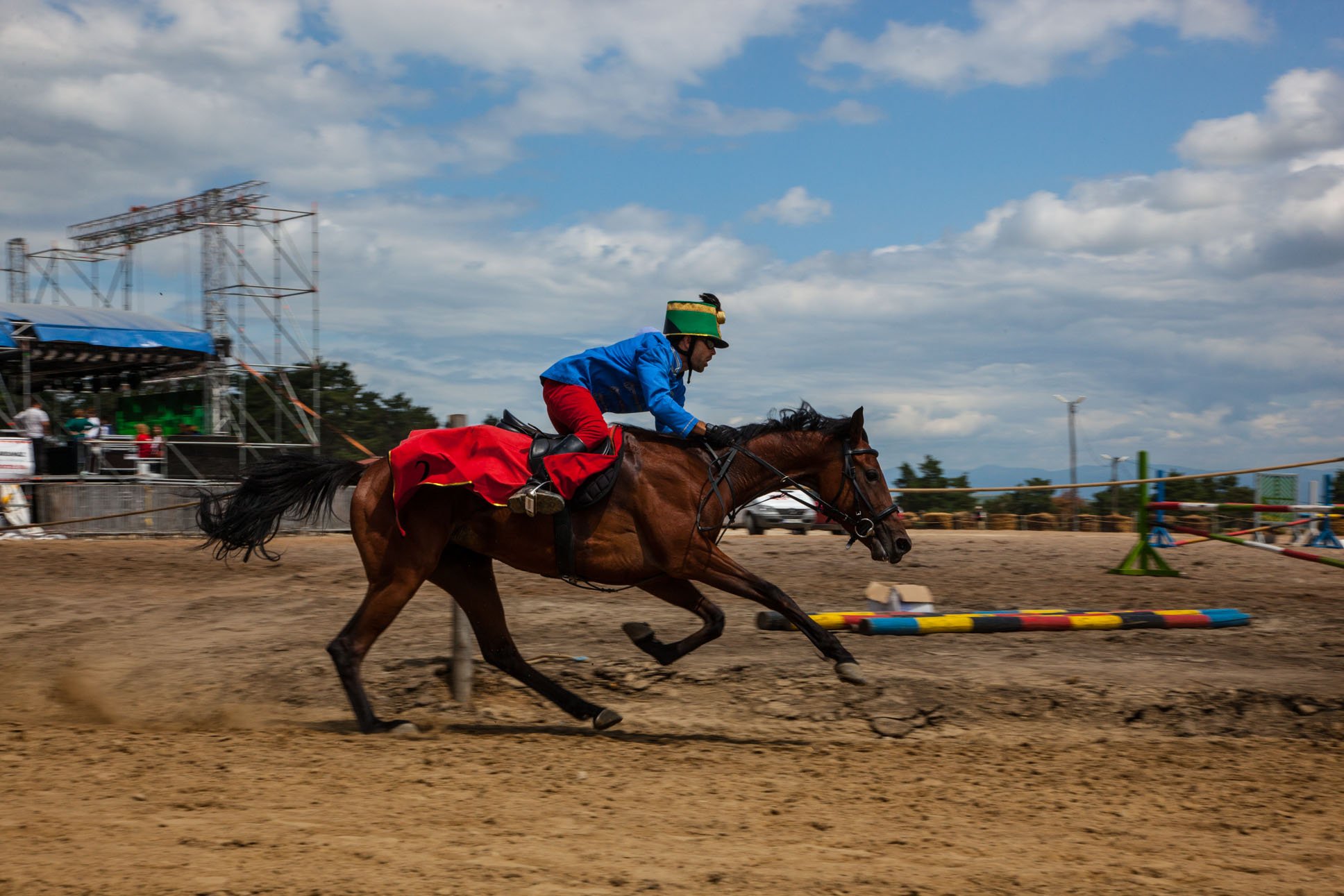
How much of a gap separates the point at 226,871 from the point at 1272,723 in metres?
5.38

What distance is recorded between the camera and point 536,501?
6.00 meters

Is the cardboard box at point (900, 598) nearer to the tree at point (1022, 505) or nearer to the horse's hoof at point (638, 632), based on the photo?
the horse's hoof at point (638, 632)

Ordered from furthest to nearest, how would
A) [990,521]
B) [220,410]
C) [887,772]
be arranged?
[990,521] → [220,410] → [887,772]

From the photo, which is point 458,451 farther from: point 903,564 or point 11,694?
point 903,564

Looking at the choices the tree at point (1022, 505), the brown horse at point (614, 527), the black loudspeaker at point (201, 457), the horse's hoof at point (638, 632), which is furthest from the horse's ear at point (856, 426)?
the tree at point (1022, 505)

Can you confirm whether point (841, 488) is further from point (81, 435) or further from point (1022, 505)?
point (1022, 505)

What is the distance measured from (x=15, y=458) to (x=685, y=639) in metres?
13.7

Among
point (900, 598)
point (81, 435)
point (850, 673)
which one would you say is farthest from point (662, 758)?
point (81, 435)

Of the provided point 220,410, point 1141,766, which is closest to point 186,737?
point 1141,766

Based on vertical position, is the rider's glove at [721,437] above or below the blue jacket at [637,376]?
below

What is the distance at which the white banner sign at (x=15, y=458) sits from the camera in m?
16.1

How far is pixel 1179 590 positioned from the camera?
11.2m

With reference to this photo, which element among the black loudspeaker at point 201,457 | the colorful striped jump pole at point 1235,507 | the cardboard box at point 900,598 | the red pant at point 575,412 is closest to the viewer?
the red pant at point 575,412

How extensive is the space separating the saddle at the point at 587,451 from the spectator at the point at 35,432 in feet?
43.9
